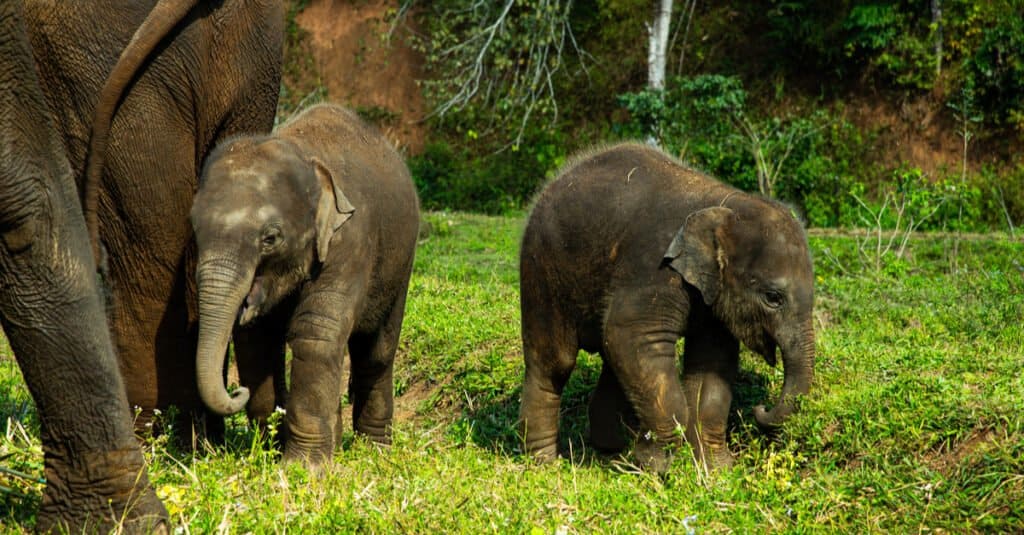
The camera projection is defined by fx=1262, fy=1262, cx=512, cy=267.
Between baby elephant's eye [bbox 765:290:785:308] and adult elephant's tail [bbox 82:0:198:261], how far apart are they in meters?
2.77

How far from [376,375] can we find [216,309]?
1.54 m

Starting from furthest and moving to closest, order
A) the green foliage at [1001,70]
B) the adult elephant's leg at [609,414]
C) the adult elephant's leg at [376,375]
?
1. the green foliage at [1001,70]
2. the adult elephant's leg at [376,375]
3. the adult elephant's leg at [609,414]

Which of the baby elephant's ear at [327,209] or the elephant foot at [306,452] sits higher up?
the baby elephant's ear at [327,209]

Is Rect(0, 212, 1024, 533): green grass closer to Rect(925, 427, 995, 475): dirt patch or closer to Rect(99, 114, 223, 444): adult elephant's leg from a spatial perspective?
Rect(925, 427, 995, 475): dirt patch

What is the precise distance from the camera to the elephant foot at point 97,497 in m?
3.96

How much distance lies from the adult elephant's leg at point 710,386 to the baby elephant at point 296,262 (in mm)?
1500

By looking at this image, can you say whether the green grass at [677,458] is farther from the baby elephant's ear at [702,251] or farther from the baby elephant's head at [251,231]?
the baby elephant's ear at [702,251]

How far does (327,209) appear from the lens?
536cm

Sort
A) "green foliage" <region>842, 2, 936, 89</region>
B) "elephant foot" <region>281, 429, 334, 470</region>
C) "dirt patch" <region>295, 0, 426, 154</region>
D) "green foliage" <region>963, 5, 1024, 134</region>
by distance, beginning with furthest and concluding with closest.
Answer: "dirt patch" <region>295, 0, 426, 154</region> → "green foliage" <region>842, 2, 936, 89</region> → "green foliage" <region>963, 5, 1024, 134</region> → "elephant foot" <region>281, 429, 334, 470</region>

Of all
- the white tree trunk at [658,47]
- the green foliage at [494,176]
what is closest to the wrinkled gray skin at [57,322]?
the white tree trunk at [658,47]

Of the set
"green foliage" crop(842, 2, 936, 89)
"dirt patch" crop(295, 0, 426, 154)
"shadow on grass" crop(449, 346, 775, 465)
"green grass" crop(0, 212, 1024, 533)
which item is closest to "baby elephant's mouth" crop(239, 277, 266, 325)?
"green grass" crop(0, 212, 1024, 533)

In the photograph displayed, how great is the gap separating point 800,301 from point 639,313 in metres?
0.71

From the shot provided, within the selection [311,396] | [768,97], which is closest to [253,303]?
[311,396]

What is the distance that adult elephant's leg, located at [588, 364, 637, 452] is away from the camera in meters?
6.23
